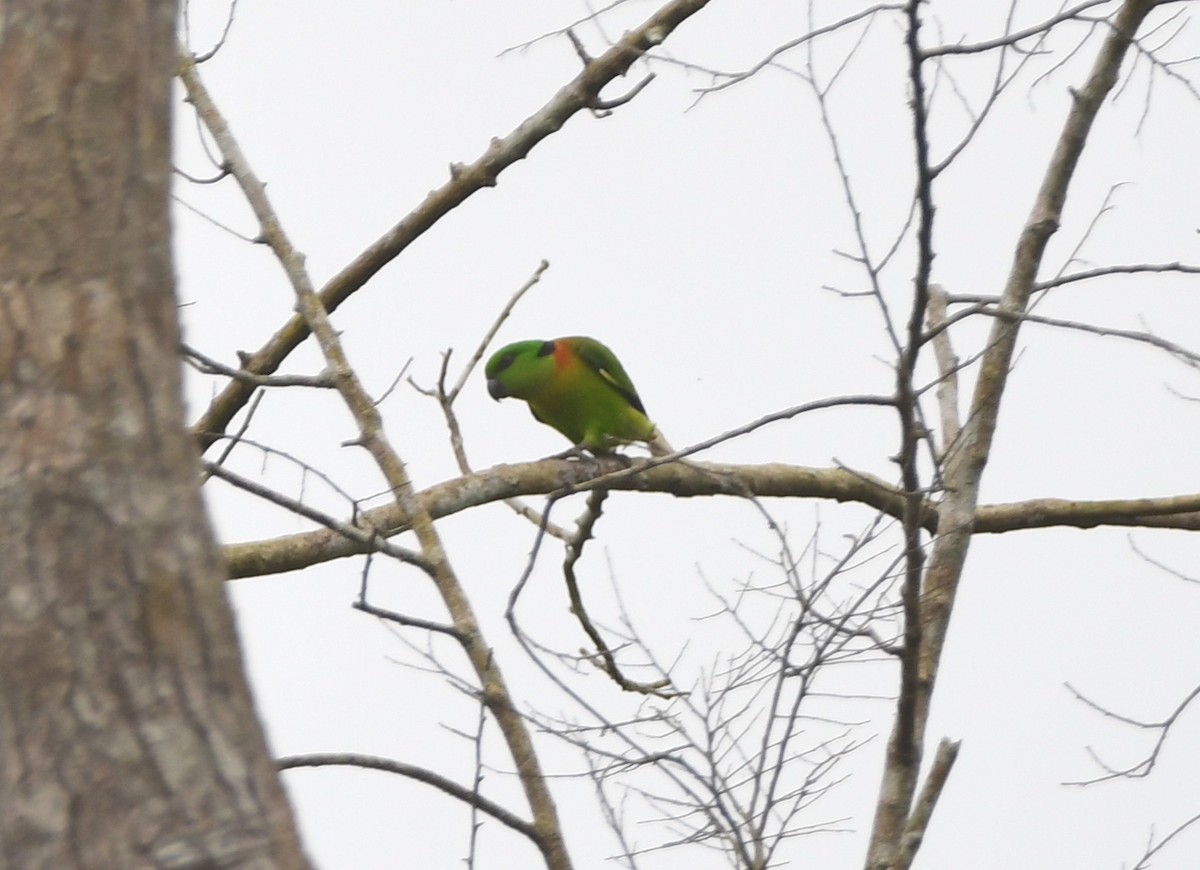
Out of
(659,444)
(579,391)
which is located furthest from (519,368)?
(659,444)

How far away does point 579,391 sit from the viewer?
6.74 m

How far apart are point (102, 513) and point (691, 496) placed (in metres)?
3.43

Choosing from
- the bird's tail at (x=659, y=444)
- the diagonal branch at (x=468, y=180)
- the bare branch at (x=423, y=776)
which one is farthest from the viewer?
the bird's tail at (x=659, y=444)

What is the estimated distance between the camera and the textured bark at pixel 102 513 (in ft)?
4.96

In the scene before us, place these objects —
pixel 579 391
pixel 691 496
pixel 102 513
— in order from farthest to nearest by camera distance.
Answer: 1. pixel 579 391
2. pixel 691 496
3. pixel 102 513

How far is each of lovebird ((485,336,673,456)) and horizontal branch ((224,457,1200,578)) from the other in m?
1.20

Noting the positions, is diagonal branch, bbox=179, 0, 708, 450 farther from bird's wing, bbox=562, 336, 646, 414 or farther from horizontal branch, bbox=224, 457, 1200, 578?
bird's wing, bbox=562, 336, 646, 414

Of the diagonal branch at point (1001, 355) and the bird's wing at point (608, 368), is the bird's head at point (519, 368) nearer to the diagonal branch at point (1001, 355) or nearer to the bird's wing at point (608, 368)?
the bird's wing at point (608, 368)

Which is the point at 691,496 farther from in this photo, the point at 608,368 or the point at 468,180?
the point at 608,368

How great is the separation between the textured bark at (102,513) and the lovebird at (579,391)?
486 centimetres

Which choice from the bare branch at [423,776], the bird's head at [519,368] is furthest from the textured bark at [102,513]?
the bird's head at [519,368]

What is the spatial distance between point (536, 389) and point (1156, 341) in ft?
13.3

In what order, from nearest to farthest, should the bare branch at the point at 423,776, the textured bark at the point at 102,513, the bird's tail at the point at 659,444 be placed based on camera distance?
the textured bark at the point at 102,513 → the bare branch at the point at 423,776 → the bird's tail at the point at 659,444

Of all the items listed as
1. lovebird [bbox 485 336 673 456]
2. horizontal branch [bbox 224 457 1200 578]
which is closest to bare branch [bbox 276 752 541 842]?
horizontal branch [bbox 224 457 1200 578]
